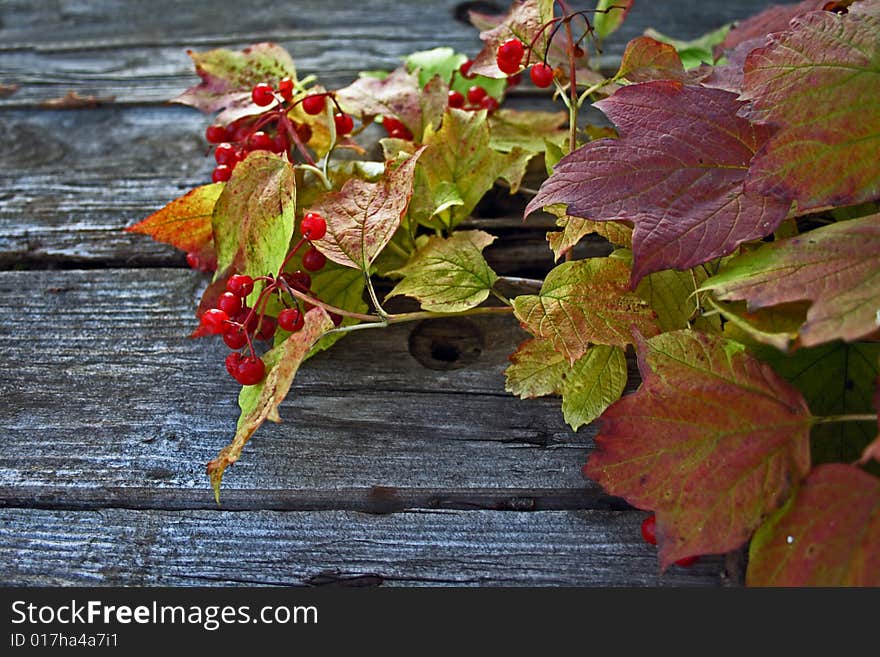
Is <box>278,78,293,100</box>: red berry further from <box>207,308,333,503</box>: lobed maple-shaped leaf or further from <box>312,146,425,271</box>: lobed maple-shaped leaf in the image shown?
<box>207,308,333,503</box>: lobed maple-shaped leaf

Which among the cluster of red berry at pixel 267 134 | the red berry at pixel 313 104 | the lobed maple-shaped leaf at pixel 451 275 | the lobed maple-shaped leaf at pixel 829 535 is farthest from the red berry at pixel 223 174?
the lobed maple-shaped leaf at pixel 829 535

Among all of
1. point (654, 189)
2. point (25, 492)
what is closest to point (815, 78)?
point (654, 189)

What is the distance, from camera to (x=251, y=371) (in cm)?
66

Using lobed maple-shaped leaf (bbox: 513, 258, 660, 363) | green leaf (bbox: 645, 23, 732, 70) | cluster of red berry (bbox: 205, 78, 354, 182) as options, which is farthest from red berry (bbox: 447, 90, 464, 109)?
lobed maple-shaped leaf (bbox: 513, 258, 660, 363)

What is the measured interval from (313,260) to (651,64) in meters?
0.35

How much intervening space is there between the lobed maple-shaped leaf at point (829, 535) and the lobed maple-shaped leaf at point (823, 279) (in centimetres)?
9

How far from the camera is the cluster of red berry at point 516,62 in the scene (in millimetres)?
725

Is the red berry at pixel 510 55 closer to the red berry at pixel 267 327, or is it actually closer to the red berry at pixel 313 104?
the red berry at pixel 313 104

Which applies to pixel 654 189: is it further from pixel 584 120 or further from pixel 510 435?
pixel 584 120

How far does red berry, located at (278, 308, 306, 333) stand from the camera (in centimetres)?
67

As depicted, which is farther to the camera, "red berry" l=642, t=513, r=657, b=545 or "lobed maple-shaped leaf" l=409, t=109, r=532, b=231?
"lobed maple-shaped leaf" l=409, t=109, r=532, b=231

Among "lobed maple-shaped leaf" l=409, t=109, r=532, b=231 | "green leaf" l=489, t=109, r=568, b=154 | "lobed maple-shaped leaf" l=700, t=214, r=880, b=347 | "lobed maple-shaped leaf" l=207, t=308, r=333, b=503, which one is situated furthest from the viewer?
"green leaf" l=489, t=109, r=568, b=154

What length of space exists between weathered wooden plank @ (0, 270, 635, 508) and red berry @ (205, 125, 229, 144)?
192 millimetres

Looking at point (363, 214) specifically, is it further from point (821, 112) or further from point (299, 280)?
point (821, 112)
